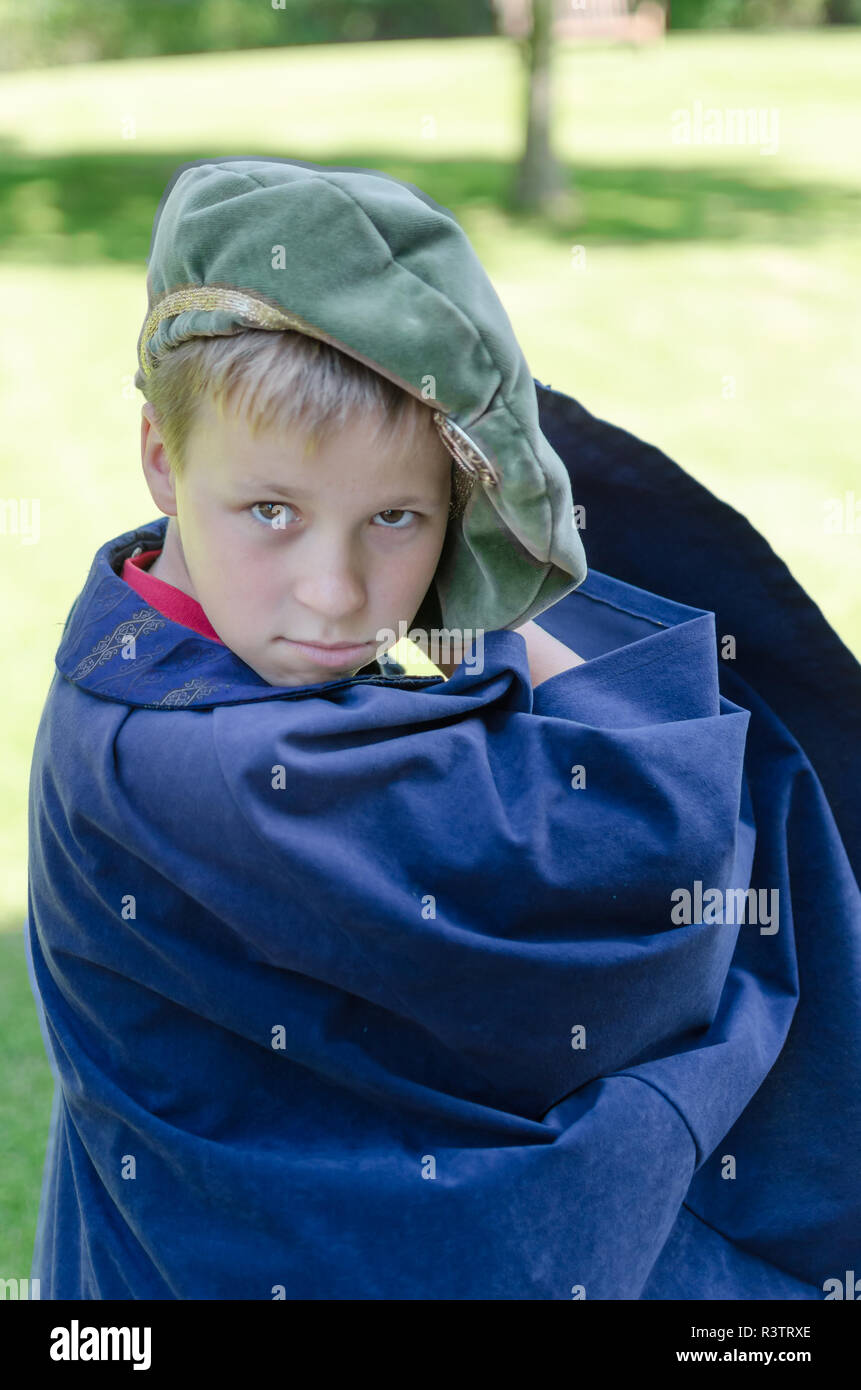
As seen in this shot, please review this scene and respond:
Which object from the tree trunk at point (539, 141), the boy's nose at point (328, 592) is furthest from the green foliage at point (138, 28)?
the boy's nose at point (328, 592)

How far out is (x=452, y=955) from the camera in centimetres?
133

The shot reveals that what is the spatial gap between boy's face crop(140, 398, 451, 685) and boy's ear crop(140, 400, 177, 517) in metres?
0.07

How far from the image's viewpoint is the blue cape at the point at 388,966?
4.38 feet

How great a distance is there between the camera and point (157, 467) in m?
1.58

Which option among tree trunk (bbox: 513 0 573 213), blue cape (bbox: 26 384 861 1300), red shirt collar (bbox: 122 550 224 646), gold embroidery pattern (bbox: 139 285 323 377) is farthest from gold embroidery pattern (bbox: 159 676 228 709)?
tree trunk (bbox: 513 0 573 213)

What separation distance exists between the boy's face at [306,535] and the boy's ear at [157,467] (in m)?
0.07

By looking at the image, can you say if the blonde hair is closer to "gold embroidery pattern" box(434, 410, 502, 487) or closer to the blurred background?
"gold embroidery pattern" box(434, 410, 502, 487)

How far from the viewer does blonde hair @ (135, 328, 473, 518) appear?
4.45 feet

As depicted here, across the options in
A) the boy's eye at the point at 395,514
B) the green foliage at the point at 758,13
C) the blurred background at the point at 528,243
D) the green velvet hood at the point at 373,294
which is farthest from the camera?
the green foliage at the point at 758,13

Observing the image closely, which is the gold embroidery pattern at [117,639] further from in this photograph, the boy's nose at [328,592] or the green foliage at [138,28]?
the green foliage at [138,28]

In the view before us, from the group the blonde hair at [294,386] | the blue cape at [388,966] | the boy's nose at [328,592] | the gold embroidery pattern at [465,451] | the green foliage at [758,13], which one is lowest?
the blue cape at [388,966]

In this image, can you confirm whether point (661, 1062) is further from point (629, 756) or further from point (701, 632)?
point (701, 632)
